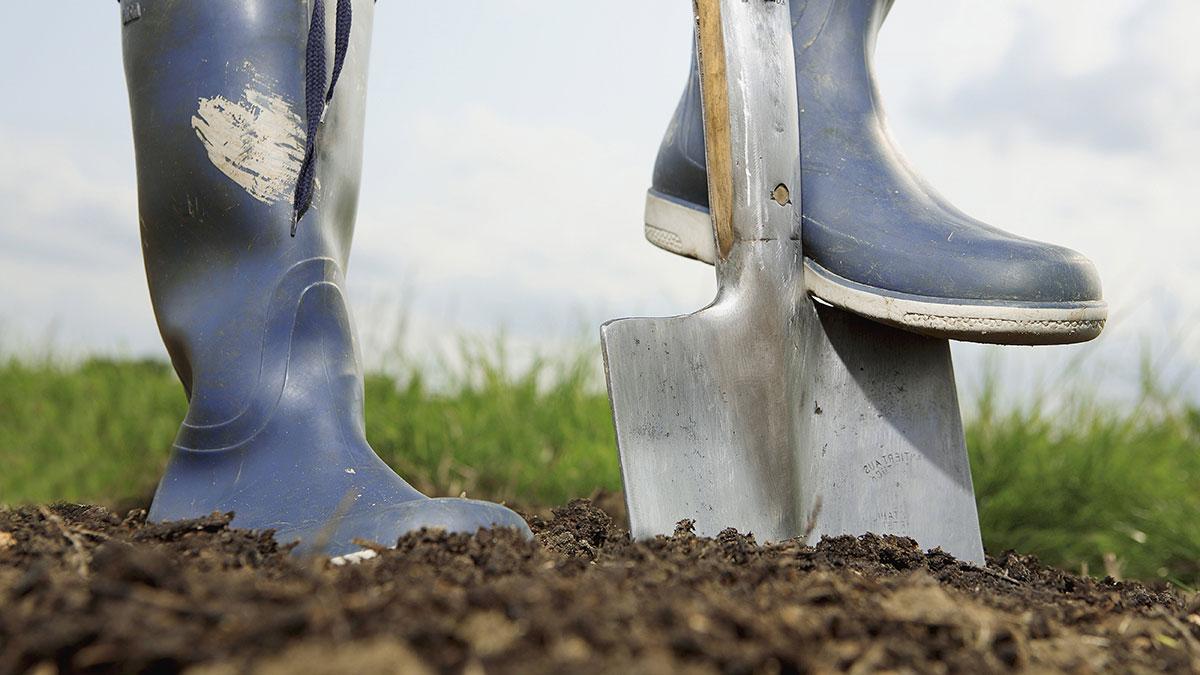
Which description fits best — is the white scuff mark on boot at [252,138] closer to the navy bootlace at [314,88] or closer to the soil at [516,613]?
the navy bootlace at [314,88]

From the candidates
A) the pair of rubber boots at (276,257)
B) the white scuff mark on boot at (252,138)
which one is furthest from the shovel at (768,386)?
the white scuff mark on boot at (252,138)

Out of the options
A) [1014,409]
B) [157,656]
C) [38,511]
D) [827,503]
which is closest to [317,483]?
[38,511]

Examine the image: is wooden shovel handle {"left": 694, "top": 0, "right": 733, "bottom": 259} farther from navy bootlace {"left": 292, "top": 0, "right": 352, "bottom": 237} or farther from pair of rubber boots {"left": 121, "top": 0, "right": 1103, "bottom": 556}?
navy bootlace {"left": 292, "top": 0, "right": 352, "bottom": 237}

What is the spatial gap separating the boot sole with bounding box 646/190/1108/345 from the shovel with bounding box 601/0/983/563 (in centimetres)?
6

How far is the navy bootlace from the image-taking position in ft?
4.68

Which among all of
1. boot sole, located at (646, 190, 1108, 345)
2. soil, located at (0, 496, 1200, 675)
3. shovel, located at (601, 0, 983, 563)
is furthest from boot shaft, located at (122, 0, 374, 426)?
boot sole, located at (646, 190, 1108, 345)

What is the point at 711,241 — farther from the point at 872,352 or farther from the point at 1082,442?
the point at 1082,442

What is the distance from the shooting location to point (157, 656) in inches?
25.4

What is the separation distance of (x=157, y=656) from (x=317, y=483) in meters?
0.67

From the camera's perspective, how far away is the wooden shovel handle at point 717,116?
5.27 feet

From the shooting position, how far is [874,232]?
159 cm

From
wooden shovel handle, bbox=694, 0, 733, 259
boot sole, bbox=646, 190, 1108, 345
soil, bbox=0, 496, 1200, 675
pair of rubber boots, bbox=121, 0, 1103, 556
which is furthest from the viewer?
wooden shovel handle, bbox=694, 0, 733, 259

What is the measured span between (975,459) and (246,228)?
2534mm

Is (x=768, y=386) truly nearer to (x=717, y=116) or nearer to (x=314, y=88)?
(x=717, y=116)
